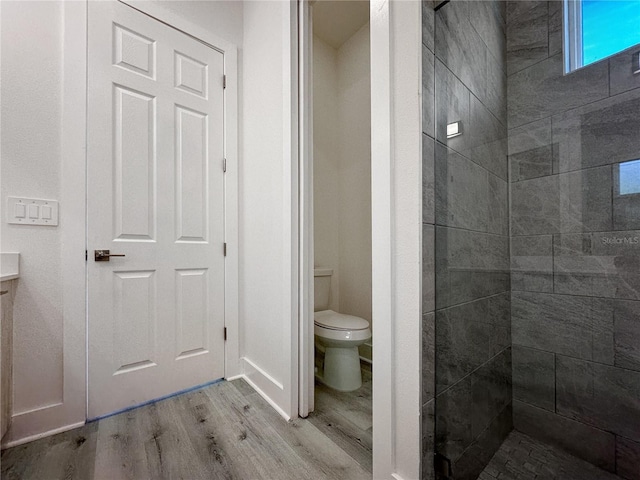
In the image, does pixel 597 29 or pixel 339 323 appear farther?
pixel 339 323

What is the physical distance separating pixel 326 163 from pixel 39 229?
1.93m

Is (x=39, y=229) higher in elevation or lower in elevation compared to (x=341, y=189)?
lower

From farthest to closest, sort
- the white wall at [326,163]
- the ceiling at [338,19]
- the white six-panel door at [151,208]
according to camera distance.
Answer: the white wall at [326,163] < the ceiling at [338,19] < the white six-panel door at [151,208]

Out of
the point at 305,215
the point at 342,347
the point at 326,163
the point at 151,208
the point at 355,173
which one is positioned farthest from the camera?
the point at 326,163

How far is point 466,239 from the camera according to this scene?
1.13m

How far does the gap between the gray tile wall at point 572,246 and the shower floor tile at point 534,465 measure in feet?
0.12

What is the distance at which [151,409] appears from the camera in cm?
157

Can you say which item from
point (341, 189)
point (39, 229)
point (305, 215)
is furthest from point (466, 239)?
point (39, 229)

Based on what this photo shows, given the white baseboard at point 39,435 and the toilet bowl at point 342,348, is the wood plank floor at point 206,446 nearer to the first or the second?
the white baseboard at point 39,435

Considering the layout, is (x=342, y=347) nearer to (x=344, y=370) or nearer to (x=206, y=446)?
(x=344, y=370)

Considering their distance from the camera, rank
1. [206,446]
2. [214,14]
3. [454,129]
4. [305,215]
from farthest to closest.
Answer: [214,14] → [305,215] → [206,446] → [454,129]

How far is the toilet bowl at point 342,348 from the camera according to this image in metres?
1.73

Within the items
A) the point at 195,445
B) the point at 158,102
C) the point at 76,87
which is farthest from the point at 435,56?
the point at 195,445

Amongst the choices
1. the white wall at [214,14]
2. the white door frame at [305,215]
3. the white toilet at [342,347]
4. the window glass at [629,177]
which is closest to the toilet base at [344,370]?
the white toilet at [342,347]
